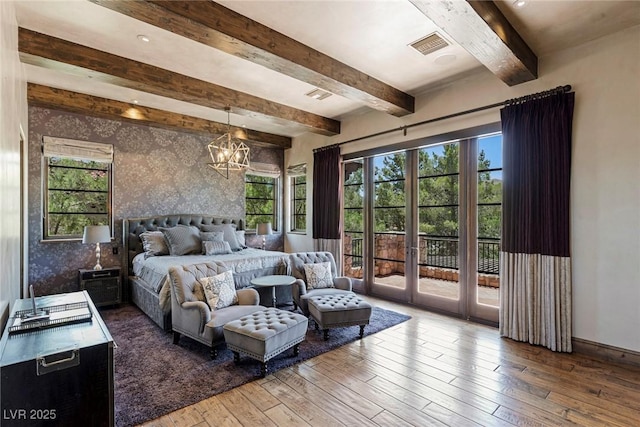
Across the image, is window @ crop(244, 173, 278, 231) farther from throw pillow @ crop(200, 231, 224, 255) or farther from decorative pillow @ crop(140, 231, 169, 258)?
decorative pillow @ crop(140, 231, 169, 258)

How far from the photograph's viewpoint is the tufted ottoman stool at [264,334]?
9.18 ft

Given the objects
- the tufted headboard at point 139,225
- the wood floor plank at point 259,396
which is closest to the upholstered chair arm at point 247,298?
the wood floor plank at point 259,396

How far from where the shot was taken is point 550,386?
270 centimetres

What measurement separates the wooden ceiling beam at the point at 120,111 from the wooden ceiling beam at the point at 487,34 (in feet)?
15.4

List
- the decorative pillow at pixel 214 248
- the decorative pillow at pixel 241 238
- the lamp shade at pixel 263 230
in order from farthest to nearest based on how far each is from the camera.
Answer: the lamp shade at pixel 263 230 < the decorative pillow at pixel 241 238 < the decorative pillow at pixel 214 248

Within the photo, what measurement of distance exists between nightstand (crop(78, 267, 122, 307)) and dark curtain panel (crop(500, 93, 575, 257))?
570cm

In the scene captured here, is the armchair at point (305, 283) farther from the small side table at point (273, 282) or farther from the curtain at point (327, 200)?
the curtain at point (327, 200)

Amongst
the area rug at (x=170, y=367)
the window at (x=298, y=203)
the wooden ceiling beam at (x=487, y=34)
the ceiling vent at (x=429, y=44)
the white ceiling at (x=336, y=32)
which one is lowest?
the area rug at (x=170, y=367)

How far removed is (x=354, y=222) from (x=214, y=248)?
8.56 feet

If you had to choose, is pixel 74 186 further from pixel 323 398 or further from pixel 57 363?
pixel 323 398

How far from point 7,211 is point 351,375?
2972 mm

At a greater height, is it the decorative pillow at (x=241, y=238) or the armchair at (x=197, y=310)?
the decorative pillow at (x=241, y=238)

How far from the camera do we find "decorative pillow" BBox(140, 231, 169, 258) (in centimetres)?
516

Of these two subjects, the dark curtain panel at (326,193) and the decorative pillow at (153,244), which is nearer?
the decorative pillow at (153,244)
